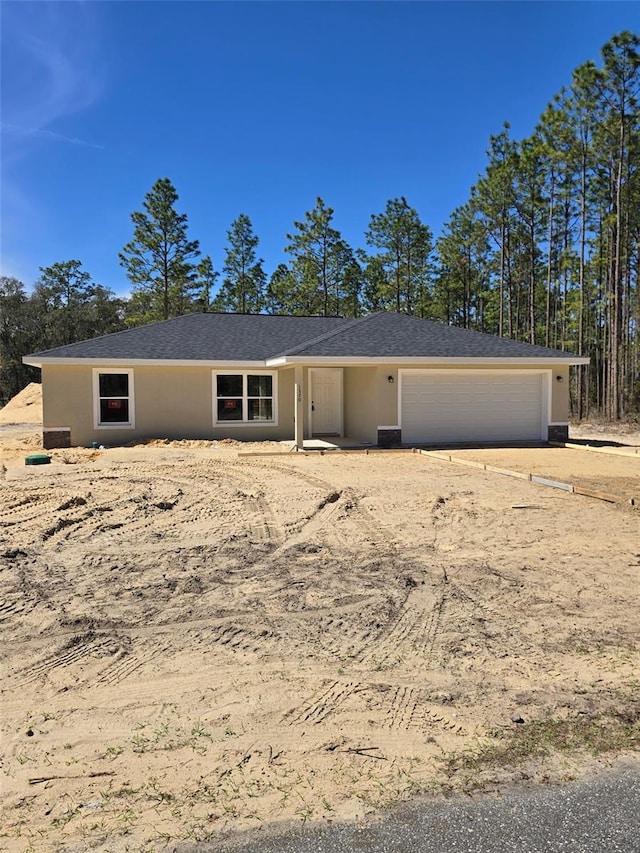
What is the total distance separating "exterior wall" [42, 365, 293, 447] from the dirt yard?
29.3 ft

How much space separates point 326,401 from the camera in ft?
61.3

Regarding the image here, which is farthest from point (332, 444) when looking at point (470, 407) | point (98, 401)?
point (98, 401)

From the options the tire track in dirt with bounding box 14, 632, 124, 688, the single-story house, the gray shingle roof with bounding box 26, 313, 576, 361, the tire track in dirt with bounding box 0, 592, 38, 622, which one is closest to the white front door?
the single-story house

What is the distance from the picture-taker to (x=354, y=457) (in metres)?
13.5

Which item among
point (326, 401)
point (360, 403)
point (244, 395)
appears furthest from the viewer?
point (326, 401)

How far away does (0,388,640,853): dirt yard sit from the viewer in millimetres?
2416

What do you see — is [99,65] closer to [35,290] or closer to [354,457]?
[354,457]

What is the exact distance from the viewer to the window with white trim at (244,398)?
17.2 meters

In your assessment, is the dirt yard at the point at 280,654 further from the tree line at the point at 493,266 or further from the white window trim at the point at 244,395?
the tree line at the point at 493,266

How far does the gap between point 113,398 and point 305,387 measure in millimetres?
5887

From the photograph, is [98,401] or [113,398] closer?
[98,401]

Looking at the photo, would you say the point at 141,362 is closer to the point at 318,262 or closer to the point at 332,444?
the point at 332,444

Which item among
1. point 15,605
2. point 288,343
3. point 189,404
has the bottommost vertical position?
point 15,605

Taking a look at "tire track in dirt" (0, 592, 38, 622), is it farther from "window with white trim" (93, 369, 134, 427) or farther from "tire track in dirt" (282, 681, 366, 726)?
"window with white trim" (93, 369, 134, 427)
